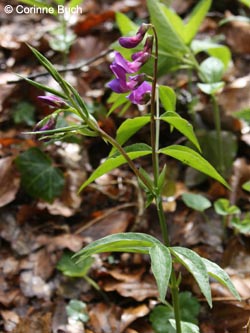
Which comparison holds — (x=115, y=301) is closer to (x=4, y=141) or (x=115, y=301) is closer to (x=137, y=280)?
(x=137, y=280)

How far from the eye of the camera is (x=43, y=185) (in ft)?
6.82

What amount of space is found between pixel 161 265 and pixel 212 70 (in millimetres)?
1156

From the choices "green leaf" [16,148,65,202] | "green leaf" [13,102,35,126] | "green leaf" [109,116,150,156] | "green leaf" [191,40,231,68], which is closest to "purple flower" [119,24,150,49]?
"green leaf" [109,116,150,156]

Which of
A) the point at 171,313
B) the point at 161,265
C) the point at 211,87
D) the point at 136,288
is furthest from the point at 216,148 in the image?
the point at 161,265

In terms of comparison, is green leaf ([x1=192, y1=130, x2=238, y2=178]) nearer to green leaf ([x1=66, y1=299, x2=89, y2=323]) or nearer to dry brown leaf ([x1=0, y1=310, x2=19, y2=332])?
green leaf ([x1=66, y1=299, x2=89, y2=323])

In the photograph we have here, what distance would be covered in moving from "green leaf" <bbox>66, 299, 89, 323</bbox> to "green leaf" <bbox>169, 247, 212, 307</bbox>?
785 mm

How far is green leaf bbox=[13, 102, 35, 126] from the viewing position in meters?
2.45

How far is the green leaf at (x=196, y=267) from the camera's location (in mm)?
938

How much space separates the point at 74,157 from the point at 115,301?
0.79 metres

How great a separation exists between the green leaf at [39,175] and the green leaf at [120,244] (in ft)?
3.31

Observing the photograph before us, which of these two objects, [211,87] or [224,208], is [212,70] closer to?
[211,87]

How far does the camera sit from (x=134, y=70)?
1.10m

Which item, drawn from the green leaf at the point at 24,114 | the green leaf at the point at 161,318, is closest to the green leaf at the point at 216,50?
the green leaf at the point at 24,114

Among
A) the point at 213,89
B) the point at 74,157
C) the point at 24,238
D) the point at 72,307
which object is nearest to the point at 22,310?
the point at 72,307
